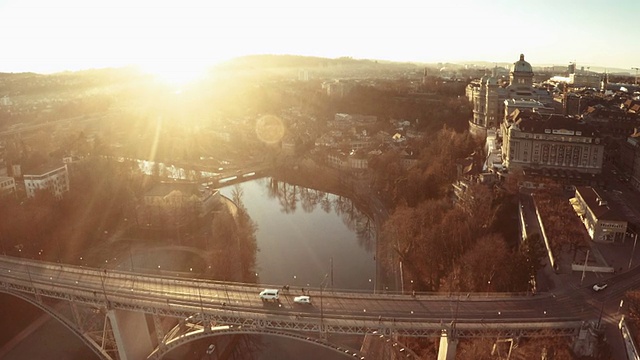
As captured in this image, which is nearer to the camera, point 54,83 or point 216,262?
point 216,262

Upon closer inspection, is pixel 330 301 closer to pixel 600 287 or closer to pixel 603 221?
pixel 600 287

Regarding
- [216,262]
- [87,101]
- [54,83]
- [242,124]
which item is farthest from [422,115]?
[54,83]

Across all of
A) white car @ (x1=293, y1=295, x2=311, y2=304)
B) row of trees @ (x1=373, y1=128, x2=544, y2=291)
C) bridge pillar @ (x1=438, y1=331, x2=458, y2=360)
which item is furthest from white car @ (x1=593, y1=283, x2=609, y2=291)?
white car @ (x1=293, y1=295, x2=311, y2=304)

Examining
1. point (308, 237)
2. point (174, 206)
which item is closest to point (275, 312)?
point (308, 237)

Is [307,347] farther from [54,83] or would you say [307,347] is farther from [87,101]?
[54,83]

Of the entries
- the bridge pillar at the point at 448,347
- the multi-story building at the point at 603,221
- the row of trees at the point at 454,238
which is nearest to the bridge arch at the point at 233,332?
the bridge pillar at the point at 448,347

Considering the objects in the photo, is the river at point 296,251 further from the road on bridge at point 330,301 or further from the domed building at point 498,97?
the domed building at point 498,97

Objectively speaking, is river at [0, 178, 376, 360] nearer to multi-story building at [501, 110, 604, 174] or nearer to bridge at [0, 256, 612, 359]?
bridge at [0, 256, 612, 359]
